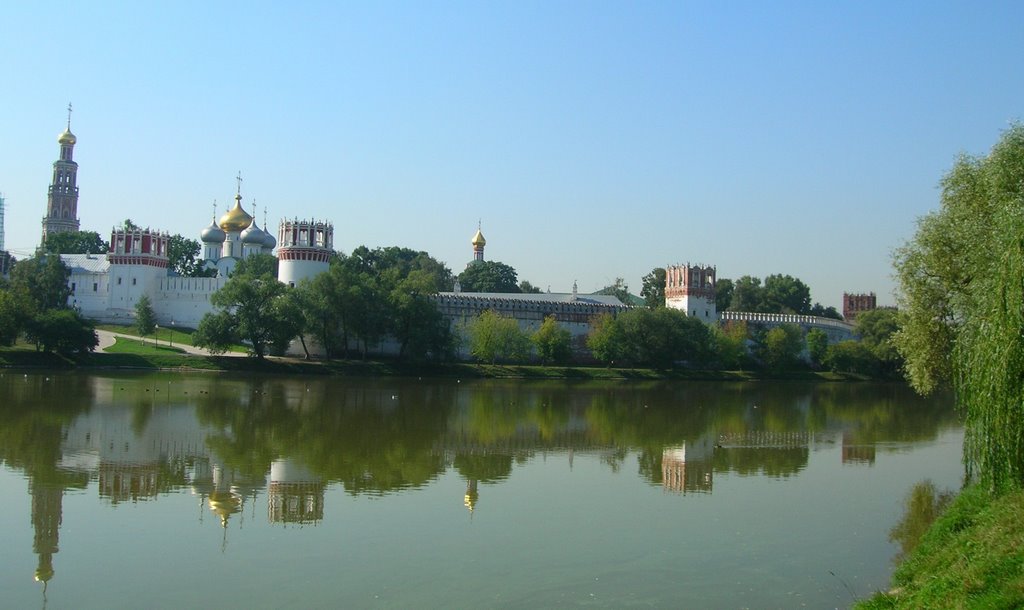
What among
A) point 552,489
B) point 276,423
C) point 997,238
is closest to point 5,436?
point 276,423

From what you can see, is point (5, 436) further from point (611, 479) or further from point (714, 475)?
point (714, 475)

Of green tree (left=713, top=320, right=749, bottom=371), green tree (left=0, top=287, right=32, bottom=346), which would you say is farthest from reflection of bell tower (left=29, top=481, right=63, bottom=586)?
green tree (left=713, top=320, right=749, bottom=371)

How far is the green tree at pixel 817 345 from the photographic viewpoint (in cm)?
6341

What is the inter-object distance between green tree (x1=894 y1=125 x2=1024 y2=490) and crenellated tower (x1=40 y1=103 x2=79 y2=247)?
78.8 meters

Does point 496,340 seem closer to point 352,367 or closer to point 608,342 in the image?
point 608,342

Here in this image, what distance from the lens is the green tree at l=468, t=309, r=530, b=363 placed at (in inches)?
2133

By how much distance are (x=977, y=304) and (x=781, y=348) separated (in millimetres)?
49256

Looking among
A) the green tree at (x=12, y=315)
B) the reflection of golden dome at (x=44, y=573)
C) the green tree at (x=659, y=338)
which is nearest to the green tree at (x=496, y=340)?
the green tree at (x=659, y=338)

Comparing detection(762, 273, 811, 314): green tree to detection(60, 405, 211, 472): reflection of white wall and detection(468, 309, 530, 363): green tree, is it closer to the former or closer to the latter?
detection(468, 309, 530, 363): green tree

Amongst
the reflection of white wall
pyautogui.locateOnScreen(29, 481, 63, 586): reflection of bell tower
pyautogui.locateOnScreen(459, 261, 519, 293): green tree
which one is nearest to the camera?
pyautogui.locateOnScreen(29, 481, 63, 586): reflection of bell tower

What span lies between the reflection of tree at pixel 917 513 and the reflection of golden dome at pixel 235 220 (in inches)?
2391

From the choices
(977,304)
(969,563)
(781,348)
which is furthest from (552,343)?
Result: (969,563)

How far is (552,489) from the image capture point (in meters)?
17.5

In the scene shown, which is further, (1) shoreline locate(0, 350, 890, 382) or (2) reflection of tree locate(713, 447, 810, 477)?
(1) shoreline locate(0, 350, 890, 382)
